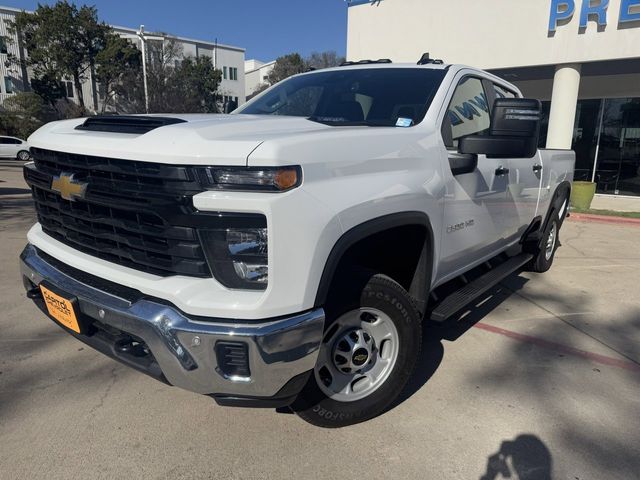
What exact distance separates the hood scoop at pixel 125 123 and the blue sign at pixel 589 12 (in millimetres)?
11974

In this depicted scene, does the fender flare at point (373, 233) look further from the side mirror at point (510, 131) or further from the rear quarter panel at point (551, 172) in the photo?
the rear quarter panel at point (551, 172)

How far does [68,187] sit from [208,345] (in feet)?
3.77

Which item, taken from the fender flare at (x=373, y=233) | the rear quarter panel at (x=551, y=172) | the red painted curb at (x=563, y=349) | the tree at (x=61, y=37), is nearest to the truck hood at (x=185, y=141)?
the fender flare at (x=373, y=233)

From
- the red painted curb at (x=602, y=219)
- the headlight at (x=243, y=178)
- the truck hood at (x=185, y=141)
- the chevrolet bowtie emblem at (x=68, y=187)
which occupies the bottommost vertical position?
the red painted curb at (x=602, y=219)

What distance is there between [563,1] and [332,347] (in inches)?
485

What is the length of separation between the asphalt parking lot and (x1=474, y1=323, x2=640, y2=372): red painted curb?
0.05 feet

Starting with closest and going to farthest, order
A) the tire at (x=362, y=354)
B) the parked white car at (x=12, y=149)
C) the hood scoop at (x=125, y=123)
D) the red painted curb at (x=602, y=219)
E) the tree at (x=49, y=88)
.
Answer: the hood scoop at (x=125, y=123) < the tire at (x=362, y=354) < the red painted curb at (x=602, y=219) < the parked white car at (x=12, y=149) < the tree at (x=49, y=88)

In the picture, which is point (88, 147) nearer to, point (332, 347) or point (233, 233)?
point (233, 233)

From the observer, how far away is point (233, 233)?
1916mm

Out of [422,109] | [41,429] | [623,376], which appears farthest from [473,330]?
[41,429]

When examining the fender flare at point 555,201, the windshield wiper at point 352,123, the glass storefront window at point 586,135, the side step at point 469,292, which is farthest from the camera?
the glass storefront window at point 586,135

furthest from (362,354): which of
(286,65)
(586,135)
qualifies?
(286,65)

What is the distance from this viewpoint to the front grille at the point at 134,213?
193 cm

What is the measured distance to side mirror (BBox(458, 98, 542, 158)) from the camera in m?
2.75
